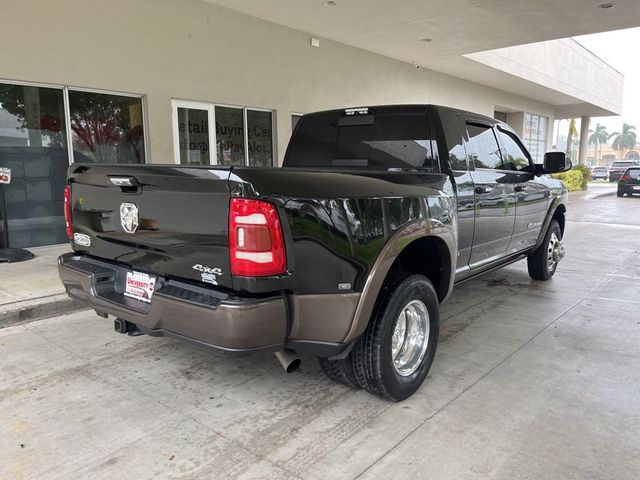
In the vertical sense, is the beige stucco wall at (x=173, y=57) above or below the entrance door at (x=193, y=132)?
above

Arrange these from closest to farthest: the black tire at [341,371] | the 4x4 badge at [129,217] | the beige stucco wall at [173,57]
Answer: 1. the 4x4 badge at [129,217]
2. the black tire at [341,371]
3. the beige stucco wall at [173,57]

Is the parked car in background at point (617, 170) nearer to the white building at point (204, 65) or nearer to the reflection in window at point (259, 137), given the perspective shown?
the white building at point (204, 65)

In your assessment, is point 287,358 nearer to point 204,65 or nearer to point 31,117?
point 31,117

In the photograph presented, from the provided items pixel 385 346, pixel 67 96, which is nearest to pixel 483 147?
pixel 385 346

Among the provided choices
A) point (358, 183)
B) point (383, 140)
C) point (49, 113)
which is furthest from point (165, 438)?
point (49, 113)

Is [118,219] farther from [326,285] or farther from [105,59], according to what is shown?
[105,59]

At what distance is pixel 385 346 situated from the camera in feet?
9.92

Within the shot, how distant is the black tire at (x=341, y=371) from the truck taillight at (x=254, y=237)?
1019 millimetres

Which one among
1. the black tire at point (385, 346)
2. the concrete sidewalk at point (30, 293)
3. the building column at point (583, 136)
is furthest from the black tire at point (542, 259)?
the building column at point (583, 136)

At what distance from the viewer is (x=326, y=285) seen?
2.67 m

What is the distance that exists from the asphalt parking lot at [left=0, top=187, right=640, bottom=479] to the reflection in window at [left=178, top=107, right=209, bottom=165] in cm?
523

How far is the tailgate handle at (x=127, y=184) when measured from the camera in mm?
2895

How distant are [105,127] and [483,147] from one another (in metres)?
6.54

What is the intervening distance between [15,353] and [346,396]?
286cm
